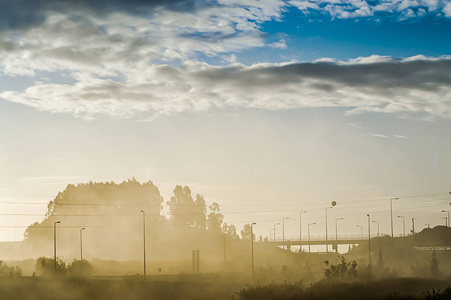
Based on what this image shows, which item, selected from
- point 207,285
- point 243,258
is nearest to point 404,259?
point 243,258

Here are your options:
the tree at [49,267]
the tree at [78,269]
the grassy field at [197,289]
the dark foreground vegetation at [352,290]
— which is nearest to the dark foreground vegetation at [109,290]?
the grassy field at [197,289]

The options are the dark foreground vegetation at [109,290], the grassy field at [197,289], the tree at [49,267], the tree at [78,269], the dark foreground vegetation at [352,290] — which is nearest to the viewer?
the dark foreground vegetation at [352,290]

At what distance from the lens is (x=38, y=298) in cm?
9612

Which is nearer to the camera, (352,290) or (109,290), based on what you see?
(352,290)

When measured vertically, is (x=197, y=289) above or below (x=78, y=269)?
above

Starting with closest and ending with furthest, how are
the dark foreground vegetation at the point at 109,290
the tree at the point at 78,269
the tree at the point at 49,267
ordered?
1. the dark foreground vegetation at the point at 109,290
2. the tree at the point at 49,267
3. the tree at the point at 78,269

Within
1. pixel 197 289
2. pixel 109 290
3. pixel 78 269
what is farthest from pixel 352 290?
pixel 78 269

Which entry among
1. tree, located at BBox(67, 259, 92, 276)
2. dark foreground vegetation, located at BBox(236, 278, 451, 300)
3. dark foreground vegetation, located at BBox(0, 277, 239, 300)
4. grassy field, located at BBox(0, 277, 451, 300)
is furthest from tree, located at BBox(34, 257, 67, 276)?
dark foreground vegetation, located at BBox(236, 278, 451, 300)

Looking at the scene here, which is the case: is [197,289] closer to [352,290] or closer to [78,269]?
[352,290]

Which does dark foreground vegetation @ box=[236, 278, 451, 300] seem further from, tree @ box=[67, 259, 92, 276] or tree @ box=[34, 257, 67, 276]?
tree @ box=[67, 259, 92, 276]

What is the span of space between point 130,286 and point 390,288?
1600 inches

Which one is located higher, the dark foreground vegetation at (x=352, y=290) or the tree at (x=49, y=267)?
the dark foreground vegetation at (x=352, y=290)

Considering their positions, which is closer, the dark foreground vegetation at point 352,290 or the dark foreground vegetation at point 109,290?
the dark foreground vegetation at point 352,290

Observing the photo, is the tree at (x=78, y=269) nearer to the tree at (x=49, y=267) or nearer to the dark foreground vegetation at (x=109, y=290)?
the tree at (x=49, y=267)
